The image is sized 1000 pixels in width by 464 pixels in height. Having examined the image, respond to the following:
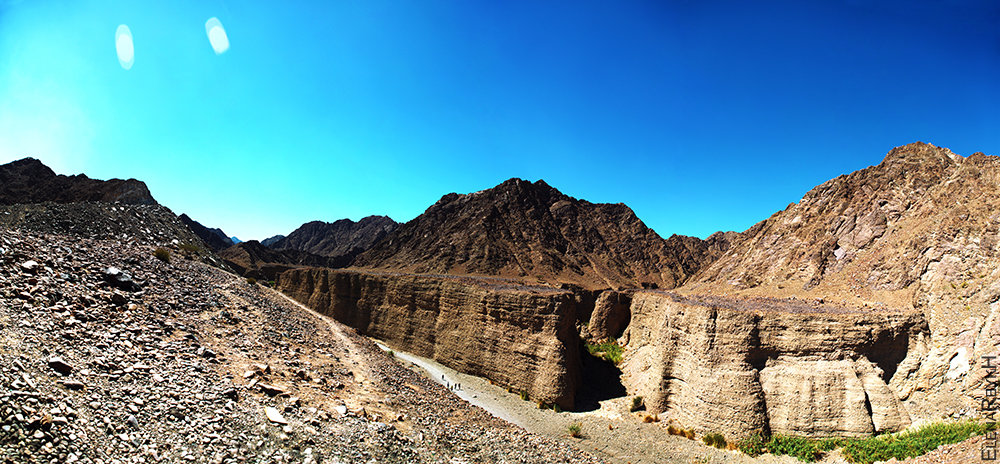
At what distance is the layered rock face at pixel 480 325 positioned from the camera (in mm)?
26938

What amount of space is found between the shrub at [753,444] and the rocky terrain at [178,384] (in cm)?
765

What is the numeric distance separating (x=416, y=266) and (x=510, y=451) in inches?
2520

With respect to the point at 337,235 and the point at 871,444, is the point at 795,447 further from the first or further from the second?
the point at 337,235

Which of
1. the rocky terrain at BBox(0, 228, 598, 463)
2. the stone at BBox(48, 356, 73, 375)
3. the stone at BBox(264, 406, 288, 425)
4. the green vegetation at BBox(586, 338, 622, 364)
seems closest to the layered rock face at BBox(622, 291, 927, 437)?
the rocky terrain at BBox(0, 228, 598, 463)

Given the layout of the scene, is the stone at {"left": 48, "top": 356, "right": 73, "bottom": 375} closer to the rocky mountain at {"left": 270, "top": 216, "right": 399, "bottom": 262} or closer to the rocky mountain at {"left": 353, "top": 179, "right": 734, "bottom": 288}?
the rocky mountain at {"left": 353, "top": 179, "right": 734, "bottom": 288}

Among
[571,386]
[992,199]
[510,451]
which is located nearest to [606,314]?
[571,386]

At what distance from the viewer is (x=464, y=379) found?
30.5m

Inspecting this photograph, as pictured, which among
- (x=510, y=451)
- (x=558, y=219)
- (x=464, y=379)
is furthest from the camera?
(x=558, y=219)

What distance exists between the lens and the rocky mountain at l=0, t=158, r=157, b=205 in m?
42.5

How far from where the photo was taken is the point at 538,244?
80.2m

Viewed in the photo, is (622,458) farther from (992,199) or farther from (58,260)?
(992,199)

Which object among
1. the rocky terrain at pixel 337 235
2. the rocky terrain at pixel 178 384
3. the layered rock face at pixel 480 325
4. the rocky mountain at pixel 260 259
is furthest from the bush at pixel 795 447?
the rocky terrain at pixel 337 235

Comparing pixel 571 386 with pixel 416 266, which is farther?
pixel 416 266

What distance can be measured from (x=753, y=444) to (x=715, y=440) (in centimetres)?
153
